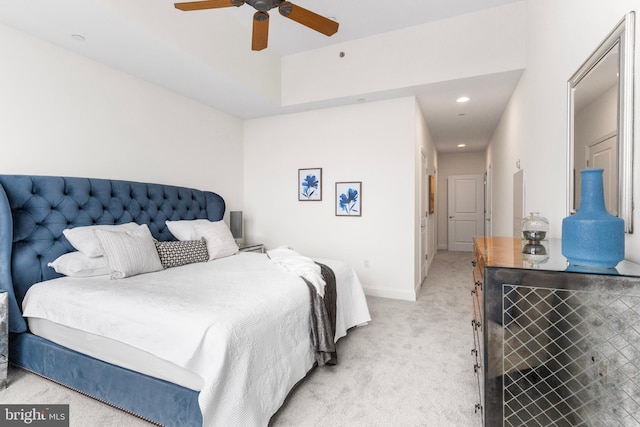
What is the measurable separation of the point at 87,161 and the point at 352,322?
111 inches

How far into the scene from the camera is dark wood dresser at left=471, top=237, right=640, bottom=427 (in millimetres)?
945

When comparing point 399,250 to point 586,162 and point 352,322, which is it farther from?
point 586,162

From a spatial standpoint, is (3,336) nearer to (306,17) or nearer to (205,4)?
(205,4)

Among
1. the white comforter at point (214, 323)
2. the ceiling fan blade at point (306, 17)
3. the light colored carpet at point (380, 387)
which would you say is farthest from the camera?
the ceiling fan blade at point (306, 17)

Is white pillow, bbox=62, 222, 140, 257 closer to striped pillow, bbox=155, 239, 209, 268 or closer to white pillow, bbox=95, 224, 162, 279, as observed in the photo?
white pillow, bbox=95, 224, 162, 279

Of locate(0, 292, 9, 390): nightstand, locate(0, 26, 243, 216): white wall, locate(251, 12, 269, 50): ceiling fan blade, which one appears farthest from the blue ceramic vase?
locate(0, 26, 243, 216): white wall

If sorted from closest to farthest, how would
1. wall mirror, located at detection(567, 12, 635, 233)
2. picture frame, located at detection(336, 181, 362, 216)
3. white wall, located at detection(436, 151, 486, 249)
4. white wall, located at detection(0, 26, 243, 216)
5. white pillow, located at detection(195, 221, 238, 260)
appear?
1. wall mirror, located at detection(567, 12, 635, 233)
2. white wall, located at detection(0, 26, 243, 216)
3. white pillow, located at detection(195, 221, 238, 260)
4. picture frame, located at detection(336, 181, 362, 216)
5. white wall, located at detection(436, 151, 486, 249)

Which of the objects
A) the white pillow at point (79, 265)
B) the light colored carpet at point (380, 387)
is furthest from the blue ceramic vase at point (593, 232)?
the white pillow at point (79, 265)

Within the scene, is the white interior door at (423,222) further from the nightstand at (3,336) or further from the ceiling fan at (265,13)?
the nightstand at (3,336)

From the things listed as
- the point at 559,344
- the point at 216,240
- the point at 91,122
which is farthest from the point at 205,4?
the point at 559,344

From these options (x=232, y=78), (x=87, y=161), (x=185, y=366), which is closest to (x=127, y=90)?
(x=87, y=161)

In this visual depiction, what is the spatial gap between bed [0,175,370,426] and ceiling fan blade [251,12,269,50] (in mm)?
1762

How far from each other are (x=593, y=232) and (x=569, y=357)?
1.49 feet

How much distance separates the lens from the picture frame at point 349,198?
399 cm
